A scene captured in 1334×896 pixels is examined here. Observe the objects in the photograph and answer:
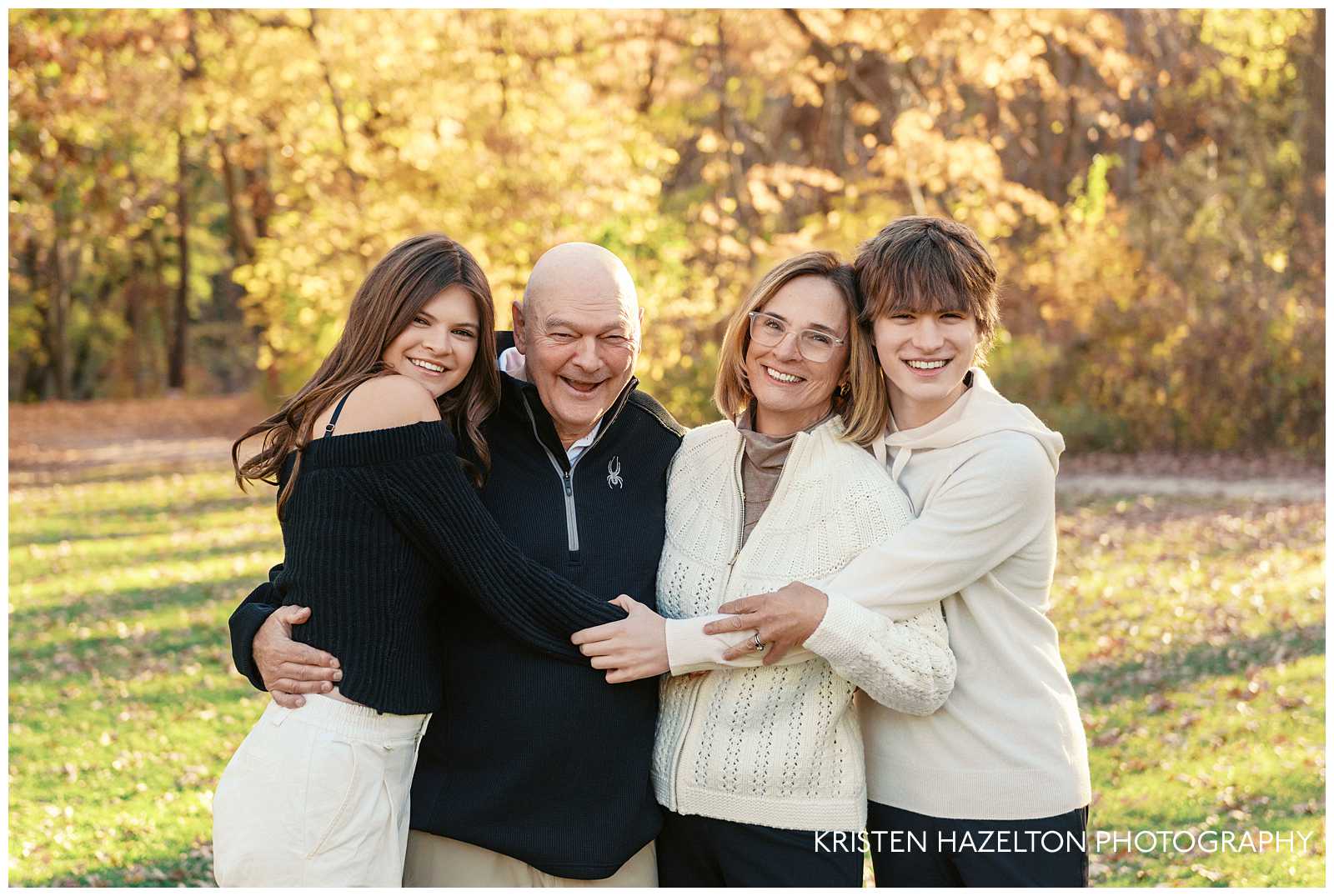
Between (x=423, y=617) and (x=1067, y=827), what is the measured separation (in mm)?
1678

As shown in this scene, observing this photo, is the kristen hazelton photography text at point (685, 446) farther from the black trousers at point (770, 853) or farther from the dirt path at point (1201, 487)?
the dirt path at point (1201, 487)

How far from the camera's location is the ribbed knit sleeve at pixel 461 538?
2.95 metres

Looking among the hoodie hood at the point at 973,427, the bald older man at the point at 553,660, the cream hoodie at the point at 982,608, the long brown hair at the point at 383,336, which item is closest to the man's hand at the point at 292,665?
the bald older man at the point at 553,660

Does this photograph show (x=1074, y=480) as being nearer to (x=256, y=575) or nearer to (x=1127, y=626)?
(x=1127, y=626)

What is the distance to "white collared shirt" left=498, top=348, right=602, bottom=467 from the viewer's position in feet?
11.1

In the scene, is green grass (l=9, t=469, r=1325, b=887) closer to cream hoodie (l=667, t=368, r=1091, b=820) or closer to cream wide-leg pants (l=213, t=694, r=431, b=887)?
cream hoodie (l=667, t=368, r=1091, b=820)

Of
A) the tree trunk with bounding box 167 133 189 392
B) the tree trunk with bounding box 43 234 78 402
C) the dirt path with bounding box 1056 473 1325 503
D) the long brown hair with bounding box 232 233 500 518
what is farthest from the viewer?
the tree trunk with bounding box 43 234 78 402

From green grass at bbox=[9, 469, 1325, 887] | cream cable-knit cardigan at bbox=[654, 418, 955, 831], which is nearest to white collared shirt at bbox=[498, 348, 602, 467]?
cream cable-knit cardigan at bbox=[654, 418, 955, 831]

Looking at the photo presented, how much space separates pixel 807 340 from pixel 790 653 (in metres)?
0.79

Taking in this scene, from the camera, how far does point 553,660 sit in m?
3.16

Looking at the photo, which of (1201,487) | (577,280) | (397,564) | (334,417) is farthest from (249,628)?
(1201,487)

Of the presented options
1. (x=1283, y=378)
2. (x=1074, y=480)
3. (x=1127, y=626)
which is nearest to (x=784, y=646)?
(x=1127, y=626)

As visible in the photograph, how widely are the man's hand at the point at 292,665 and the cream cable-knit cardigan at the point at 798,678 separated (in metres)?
0.83

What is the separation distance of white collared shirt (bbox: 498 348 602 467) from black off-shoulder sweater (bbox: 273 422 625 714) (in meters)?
0.42
